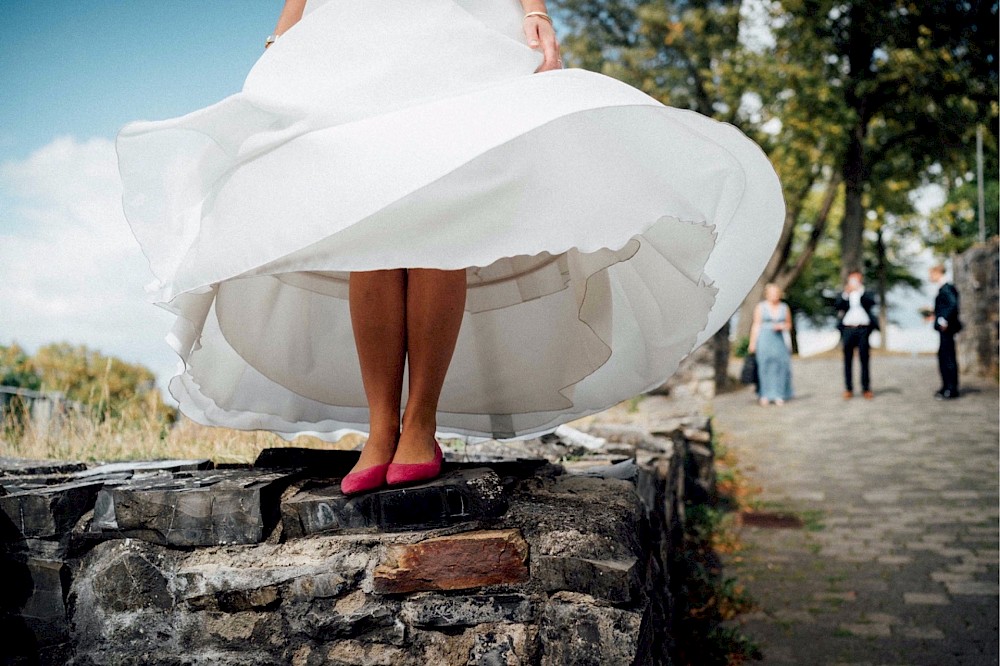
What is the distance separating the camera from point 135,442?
4.61 meters

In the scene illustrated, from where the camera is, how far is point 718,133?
1913 millimetres

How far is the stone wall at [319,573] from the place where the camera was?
1.81 metres

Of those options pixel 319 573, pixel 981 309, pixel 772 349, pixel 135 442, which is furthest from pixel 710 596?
pixel 981 309

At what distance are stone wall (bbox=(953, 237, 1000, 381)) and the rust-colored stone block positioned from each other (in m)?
12.8

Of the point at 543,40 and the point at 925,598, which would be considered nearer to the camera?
the point at 543,40

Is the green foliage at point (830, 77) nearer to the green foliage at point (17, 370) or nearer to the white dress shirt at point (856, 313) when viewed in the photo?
the white dress shirt at point (856, 313)

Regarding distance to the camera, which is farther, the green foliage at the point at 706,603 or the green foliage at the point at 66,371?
the green foliage at the point at 66,371

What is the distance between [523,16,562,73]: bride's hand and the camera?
2.04 metres

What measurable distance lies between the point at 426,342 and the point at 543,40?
834mm

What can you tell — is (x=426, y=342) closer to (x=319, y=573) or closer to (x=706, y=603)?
(x=319, y=573)

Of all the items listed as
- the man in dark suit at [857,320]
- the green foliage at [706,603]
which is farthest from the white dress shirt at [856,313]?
the green foliage at [706,603]

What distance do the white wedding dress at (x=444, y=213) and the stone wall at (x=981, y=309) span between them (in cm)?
1218

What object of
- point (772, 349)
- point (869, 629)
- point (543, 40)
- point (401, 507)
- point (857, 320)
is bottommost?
point (869, 629)

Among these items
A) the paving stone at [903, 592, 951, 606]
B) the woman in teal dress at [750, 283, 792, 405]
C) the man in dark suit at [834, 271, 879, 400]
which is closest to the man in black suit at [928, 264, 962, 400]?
the man in dark suit at [834, 271, 879, 400]
